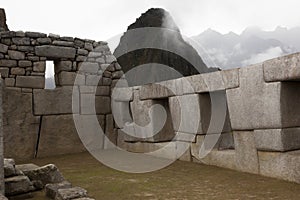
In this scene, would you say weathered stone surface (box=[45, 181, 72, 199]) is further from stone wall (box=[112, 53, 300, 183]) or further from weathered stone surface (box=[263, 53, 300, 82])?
weathered stone surface (box=[263, 53, 300, 82])

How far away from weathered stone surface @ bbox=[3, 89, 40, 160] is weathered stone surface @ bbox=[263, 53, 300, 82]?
481cm

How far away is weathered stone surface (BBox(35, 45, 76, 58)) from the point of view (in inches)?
264

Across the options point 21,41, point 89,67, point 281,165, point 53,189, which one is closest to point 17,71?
point 21,41

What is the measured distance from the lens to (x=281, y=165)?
3607 mm

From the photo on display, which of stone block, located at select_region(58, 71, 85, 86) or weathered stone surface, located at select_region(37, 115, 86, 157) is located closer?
weathered stone surface, located at select_region(37, 115, 86, 157)

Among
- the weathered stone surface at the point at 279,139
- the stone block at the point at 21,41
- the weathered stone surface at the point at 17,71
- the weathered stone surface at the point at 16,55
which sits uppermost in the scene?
the stone block at the point at 21,41

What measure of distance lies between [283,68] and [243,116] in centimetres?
87

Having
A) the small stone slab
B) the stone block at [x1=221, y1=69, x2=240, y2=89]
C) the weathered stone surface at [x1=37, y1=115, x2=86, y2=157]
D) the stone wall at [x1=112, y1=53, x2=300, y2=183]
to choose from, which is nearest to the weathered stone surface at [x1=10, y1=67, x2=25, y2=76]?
the weathered stone surface at [x1=37, y1=115, x2=86, y2=157]

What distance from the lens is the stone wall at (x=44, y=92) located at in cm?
632

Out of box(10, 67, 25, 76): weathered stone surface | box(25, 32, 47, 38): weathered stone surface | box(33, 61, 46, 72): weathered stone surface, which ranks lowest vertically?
box(10, 67, 25, 76): weathered stone surface

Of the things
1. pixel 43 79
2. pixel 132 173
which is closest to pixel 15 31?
pixel 43 79

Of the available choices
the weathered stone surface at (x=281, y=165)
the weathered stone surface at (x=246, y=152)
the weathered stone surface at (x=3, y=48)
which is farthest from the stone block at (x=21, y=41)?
the weathered stone surface at (x=281, y=165)

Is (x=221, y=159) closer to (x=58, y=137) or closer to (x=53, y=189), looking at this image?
(x=53, y=189)

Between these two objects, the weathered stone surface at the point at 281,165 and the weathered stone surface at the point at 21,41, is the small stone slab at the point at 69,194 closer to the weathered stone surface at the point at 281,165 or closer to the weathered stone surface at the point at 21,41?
the weathered stone surface at the point at 281,165
